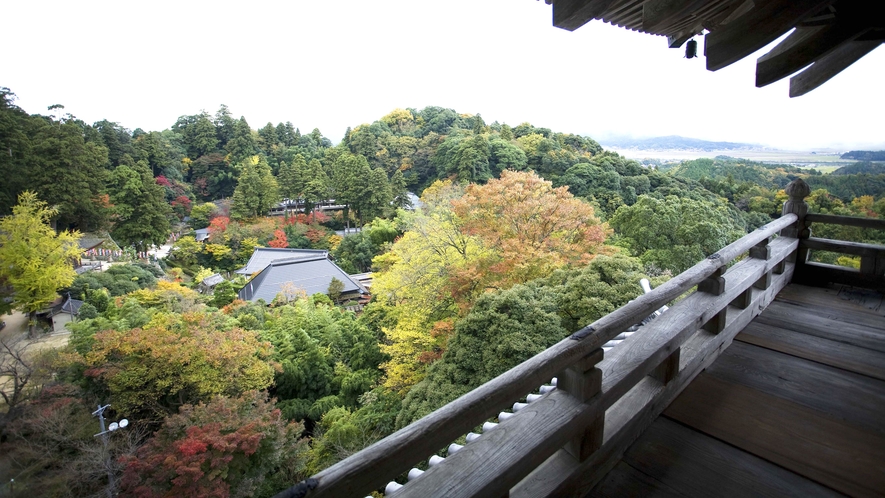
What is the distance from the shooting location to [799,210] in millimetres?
2438

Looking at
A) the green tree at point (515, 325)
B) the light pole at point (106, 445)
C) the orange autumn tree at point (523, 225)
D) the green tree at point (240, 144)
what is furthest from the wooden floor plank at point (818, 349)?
the green tree at point (240, 144)

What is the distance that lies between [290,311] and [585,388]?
9911mm

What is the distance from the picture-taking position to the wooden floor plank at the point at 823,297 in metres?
2.15

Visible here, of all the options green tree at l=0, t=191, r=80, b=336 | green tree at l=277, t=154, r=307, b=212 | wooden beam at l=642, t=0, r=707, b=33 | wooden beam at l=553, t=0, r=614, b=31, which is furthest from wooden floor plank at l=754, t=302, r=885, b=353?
green tree at l=277, t=154, r=307, b=212

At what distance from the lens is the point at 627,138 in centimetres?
1956

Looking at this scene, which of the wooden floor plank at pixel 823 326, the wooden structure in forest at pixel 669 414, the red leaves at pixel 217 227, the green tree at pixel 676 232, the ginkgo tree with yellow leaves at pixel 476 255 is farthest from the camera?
the red leaves at pixel 217 227

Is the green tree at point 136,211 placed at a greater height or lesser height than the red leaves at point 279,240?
greater

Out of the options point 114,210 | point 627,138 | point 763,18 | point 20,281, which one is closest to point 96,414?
point 20,281

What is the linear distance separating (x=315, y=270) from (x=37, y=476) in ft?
30.7

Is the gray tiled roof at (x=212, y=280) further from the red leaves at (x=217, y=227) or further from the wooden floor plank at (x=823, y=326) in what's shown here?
the wooden floor plank at (x=823, y=326)

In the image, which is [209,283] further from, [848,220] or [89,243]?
[848,220]

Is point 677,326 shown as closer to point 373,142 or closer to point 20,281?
point 20,281

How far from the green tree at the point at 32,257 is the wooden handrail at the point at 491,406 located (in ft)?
39.7

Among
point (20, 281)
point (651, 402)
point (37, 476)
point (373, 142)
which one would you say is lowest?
point (37, 476)
